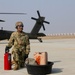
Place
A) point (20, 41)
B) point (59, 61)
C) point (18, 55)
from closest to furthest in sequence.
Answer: point (20, 41) < point (18, 55) < point (59, 61)

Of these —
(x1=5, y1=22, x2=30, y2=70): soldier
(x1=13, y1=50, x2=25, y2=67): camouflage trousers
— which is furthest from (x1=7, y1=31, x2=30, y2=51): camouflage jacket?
(x1=13, y1=50, x2=25, y2=67): camouflage trousers

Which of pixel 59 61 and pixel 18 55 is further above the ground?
pixel 18 55

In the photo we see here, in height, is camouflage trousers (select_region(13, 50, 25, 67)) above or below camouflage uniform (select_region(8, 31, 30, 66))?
below

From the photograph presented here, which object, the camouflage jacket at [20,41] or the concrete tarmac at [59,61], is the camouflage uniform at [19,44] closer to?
the camouflage jacket at [20,41]

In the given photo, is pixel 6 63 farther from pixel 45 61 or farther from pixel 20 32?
pixel 45 61

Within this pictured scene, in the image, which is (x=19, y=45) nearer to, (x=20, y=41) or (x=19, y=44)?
(x=19, y=44)

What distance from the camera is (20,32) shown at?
9484mm

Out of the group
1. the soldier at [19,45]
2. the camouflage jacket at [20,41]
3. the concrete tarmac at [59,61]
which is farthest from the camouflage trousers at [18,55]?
the concrete tarmac at [59,61]

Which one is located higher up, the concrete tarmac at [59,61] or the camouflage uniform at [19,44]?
the camouflage uniform at [19,44]

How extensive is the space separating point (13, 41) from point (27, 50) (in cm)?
65

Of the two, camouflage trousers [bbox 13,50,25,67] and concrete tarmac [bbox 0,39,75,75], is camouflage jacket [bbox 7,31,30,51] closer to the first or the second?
camouflage trousers [bbox 13,50,25,67]

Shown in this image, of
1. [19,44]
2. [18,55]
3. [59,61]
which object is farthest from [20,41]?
[59,61]

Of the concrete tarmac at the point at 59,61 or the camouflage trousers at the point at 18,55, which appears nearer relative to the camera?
the concrete tarmac at the point at 59,61

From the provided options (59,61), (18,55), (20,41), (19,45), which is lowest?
(59,61)
